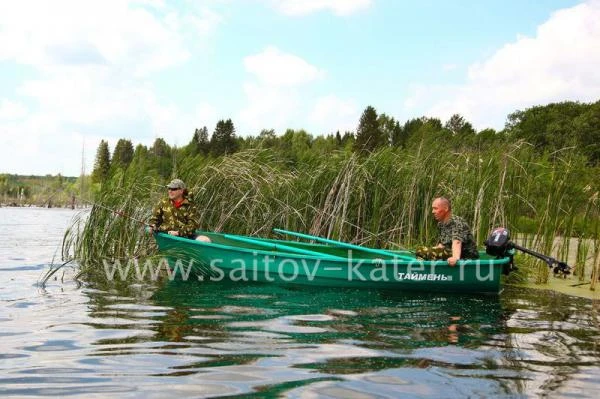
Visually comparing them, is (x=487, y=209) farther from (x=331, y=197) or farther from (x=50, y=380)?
(x=50, y=380)

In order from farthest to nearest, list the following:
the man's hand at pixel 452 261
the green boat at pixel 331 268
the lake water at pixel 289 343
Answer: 1. the green boat at pixel 331 268
2. the man's hand at pixel 452 261
3. the lake water at pixel 289 343

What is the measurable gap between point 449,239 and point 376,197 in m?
1.87

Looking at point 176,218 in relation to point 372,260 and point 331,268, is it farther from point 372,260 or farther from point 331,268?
point 372,260

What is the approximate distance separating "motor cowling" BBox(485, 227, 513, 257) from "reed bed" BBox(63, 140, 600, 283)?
1190 millimetres

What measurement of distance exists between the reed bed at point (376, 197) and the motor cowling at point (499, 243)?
3.91 ft

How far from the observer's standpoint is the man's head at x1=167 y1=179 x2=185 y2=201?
28.6 feet

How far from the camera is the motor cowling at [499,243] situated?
7.60 meters

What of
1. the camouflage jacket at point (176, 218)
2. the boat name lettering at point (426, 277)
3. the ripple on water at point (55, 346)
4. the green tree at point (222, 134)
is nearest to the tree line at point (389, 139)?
the green tree at point (222, 134)

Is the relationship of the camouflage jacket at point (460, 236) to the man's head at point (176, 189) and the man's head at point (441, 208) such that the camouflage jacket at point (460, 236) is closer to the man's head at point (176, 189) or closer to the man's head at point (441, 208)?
the man's head at point (441, 208)

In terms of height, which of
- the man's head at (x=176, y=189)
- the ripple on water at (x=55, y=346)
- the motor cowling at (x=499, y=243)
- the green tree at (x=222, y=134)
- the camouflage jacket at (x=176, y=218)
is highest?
Answer: the green tree at (x=222, y=134)

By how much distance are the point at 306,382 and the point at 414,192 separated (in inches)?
232

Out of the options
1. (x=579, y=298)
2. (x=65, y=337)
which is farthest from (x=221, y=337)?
(x=579, y=298)

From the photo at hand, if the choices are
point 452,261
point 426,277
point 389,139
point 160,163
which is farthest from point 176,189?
point 389,139

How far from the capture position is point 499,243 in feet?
24.9
